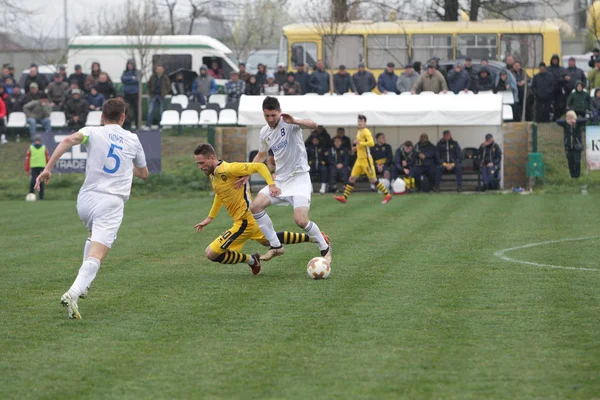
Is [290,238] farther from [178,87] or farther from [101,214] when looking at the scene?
[178,87]

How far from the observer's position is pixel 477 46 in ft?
113

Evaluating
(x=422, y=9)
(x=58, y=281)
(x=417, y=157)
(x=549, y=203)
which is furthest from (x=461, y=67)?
(x=58, y=281)

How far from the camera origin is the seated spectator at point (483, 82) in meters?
29.4

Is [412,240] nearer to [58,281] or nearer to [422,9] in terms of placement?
[58,281]

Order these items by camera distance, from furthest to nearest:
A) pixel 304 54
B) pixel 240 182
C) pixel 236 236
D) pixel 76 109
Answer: pixel 304 54
pixel 76 109
pixel 236 236
pixel 240 182

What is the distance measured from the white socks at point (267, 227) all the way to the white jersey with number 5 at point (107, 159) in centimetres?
254

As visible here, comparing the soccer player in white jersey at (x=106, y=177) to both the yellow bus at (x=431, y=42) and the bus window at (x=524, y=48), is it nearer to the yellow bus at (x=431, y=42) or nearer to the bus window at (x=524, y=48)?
the yellow bus at (x=431, y=42)

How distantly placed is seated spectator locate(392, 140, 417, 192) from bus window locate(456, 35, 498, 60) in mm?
8459

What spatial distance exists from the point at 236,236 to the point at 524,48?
990 inches

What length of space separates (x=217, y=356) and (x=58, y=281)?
4.65 m

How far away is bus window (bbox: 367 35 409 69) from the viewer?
34.5 meters

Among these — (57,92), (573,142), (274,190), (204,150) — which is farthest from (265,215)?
(57,92)

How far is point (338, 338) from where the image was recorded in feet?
25.2

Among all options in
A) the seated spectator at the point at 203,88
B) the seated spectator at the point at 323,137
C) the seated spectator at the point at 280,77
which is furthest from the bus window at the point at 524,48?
the seated spectator at the point at 203,88
